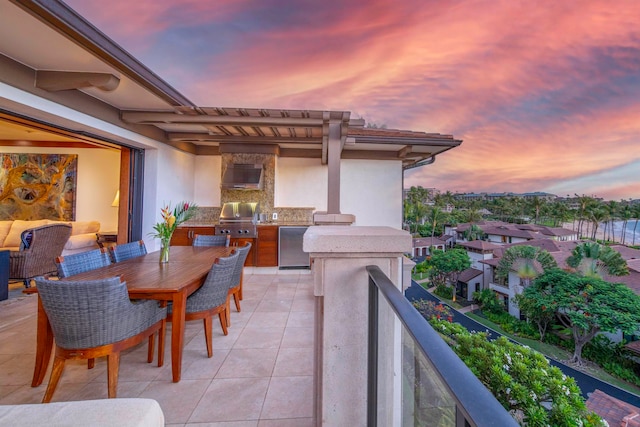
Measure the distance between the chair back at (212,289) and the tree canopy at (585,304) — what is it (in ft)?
36.4

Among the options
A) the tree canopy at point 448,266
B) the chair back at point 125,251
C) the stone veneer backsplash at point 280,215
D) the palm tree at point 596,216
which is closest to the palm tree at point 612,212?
the palm tree at point 596,216

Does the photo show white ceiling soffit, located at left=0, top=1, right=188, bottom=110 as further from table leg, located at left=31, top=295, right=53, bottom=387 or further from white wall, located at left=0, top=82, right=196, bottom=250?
table leg, located at left=31, top=295, right=53, bottom=387

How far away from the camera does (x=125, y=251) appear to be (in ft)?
9.96

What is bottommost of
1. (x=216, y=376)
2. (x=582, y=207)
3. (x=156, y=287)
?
(x=216, y=376)

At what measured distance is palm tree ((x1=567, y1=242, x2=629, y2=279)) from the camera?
363 inches

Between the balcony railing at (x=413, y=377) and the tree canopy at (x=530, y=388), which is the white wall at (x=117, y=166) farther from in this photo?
the tree canopy at (x=530, y=388)

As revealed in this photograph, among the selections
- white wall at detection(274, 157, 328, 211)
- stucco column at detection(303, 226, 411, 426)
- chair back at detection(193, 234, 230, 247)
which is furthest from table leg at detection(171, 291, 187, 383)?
white wall at detection(274, 157, 328, 211)

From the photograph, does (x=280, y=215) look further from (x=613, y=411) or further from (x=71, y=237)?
(x=613, y=411)

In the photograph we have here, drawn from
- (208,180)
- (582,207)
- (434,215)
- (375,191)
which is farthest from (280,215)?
(582,207)

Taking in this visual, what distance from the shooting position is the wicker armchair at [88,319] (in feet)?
5.16

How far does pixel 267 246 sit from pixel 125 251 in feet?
8.64

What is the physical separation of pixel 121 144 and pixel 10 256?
2.39 m

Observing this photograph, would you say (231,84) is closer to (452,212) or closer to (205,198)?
(205,198)

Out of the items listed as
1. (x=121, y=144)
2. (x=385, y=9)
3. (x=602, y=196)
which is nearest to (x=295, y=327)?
(x=121, y=144)
